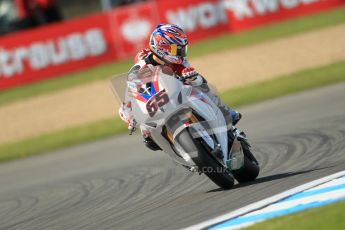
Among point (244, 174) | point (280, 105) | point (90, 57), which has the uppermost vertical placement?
point (244, 174)

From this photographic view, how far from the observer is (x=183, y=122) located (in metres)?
8.08

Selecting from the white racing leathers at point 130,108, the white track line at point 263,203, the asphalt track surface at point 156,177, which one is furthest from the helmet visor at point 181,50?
the white track line at point 263,203

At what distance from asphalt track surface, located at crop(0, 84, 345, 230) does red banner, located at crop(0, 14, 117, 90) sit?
11.7 meters

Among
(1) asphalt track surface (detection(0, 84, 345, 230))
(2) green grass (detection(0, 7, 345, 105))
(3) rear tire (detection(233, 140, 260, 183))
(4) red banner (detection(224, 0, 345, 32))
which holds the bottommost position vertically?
(2) green grass (detection(0, 7, 345, 105))

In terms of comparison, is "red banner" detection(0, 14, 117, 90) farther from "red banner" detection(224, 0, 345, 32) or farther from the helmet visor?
the helmet visor

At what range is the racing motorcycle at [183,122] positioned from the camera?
805 cm

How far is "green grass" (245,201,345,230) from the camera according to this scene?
571 cm

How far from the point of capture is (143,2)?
27.9m

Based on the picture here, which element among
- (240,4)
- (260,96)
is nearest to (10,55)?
(240,4)

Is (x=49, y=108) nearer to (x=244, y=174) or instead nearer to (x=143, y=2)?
(x=143, y=2)

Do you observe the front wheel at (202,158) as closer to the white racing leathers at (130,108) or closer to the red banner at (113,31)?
the white racing leathers at (130,108)

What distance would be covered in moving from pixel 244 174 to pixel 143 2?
772 inches

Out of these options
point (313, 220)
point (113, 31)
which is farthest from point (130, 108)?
point (113, 31)

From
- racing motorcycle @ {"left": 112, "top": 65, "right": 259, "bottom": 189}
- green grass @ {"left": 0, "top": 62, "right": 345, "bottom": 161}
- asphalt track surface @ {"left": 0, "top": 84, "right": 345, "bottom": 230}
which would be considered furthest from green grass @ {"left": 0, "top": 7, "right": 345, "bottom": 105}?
racing motorcycle @ {"left": 112, "top": 65, "right": 259, "bottom": 189}
